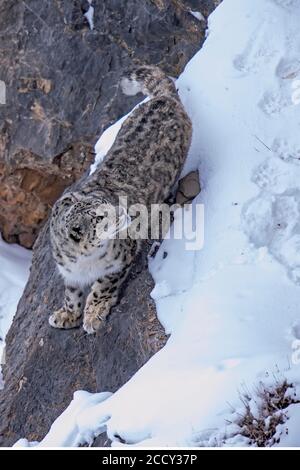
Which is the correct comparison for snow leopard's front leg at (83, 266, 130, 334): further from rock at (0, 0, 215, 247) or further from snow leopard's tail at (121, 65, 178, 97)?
rock at (0, 0, 215, 247)

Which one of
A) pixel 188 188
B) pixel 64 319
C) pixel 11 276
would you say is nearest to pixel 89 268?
pixel 64 319

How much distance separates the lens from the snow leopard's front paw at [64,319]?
714cm

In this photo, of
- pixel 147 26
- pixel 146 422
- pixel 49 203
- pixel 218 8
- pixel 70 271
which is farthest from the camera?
pixel 49 203

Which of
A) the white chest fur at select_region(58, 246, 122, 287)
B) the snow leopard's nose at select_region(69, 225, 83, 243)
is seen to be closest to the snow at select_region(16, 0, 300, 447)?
the white chest fur at select_region(58, 246, 122, 287)

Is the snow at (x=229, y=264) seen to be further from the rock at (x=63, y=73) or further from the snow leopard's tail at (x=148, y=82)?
the rock at (x=63, y=73)

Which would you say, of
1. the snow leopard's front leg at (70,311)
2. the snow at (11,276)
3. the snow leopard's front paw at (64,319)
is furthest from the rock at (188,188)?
the snow at (11,276)

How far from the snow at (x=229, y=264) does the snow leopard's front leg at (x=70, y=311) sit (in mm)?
615

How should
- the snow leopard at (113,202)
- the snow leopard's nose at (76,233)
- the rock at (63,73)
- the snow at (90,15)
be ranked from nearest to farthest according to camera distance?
1. the snow leopard's nose at (76,233)
2. the snow leopard at (113,202)
3. the rock at (63,73)
4. the snow at (90,15)

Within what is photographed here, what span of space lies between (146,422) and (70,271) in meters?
1.81

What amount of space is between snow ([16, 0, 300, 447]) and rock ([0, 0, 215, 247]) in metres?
1.54

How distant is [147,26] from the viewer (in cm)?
1056

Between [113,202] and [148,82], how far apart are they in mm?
1741

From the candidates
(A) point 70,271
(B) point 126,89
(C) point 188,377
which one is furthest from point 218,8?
(C) point 188,377

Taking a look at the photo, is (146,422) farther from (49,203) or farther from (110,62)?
(49,203)
